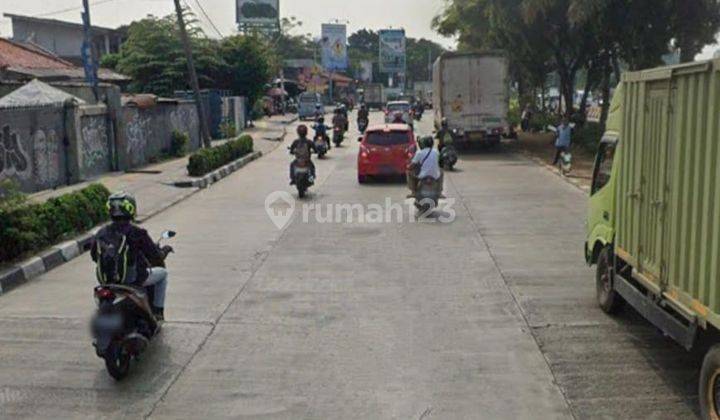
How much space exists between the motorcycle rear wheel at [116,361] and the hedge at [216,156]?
14.9 metres

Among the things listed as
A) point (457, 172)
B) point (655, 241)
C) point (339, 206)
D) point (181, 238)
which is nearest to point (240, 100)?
point (457, 172)

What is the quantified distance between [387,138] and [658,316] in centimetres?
1423

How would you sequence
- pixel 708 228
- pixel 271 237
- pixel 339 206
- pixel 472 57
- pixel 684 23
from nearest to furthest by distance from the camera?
pixel 708 228
pixel 271 237
pixel 339 206
pixel 684 23
pixel 472 57

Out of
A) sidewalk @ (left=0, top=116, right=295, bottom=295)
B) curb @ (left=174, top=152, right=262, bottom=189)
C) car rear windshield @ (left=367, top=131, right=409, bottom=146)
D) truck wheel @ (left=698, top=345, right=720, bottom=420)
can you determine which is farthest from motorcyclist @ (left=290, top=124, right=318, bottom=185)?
truck wheel @ (left=698, top=345, right=720, bottom=420)

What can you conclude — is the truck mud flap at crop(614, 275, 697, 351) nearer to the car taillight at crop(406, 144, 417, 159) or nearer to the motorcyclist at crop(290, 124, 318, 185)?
the motorcyclist at crop(290, 124, 318, 185)

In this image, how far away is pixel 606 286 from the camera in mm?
7781

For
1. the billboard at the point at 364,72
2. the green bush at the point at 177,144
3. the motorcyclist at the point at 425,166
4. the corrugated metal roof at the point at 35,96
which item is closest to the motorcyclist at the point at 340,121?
the green bush at the point at 177,144

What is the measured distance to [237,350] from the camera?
6910mm

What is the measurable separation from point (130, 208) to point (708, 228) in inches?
172

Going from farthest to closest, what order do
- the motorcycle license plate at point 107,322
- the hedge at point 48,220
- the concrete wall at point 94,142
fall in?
the concrete wall at point 94,142 < the hedge at point 48,220 < the motorcycle license plate at point 107,322

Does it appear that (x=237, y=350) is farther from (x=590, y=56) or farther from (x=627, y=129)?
(x=590, y=56)

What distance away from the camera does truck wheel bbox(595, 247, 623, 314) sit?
7.59 metres

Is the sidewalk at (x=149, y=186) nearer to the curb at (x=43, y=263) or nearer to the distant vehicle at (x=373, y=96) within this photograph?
the curb at (x=43, y=263)

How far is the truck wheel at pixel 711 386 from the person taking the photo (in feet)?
16.2
